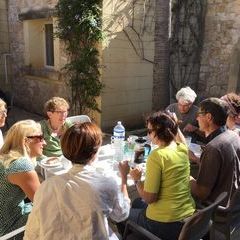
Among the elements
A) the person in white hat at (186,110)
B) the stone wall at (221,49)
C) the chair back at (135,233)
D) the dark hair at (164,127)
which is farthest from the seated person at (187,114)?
the stone wall at (221,49)

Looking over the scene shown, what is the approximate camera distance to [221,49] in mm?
6980

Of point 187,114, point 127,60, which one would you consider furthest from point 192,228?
point 127,60

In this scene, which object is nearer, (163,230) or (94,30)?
(163,230)

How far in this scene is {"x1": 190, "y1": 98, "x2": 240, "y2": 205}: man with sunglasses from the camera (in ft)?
7.88

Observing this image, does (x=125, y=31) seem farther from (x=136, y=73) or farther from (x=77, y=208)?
(x=77, y=208)

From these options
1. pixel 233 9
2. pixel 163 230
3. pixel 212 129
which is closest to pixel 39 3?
pixel 233 9

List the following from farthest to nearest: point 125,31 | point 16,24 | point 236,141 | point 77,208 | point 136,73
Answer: point 16,24 < point 136,73 < point 125,31 < point 236,141 < point 77,208

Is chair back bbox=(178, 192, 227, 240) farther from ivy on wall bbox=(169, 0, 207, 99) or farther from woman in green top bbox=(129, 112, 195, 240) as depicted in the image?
ivy on wall bbox=(169, 0, 207, 99)

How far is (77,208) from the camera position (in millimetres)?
1711

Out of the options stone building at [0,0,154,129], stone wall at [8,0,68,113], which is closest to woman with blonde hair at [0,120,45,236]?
stone building at [0,0,154,129]

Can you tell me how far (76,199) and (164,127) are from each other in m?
0.88

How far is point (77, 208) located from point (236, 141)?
1412 millimetres

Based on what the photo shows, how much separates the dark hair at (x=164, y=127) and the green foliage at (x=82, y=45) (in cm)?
404

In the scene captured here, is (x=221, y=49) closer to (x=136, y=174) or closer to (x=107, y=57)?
(x=107, y=57)
